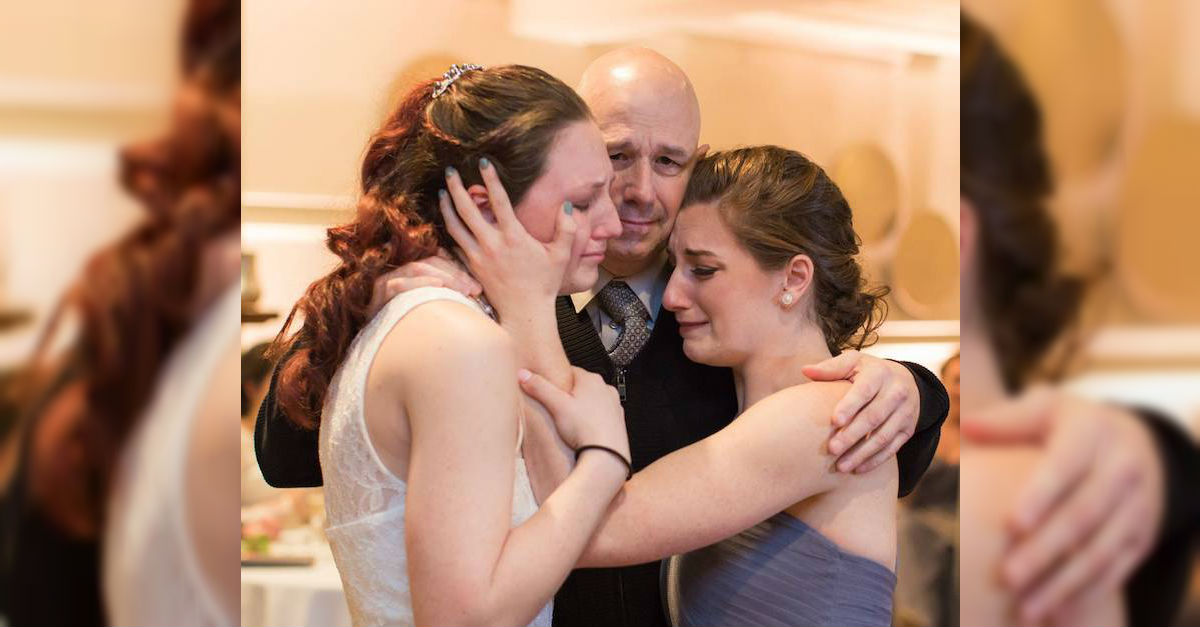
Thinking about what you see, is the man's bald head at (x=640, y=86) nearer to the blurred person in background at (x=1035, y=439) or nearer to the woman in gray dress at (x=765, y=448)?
the woman in gray dress at (x=765, y=448)

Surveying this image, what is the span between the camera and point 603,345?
2.11 metres

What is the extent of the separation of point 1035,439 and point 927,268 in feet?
9.58

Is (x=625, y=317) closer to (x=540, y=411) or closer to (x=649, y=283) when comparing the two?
(x=649, y=283)

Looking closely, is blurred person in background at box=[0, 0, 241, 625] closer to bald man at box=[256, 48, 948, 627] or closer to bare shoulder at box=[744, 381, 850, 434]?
bald man at box=[256, 48, 948, 627]

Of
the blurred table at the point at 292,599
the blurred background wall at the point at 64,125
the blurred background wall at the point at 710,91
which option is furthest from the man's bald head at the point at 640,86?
the blurred table at the point at 292,599

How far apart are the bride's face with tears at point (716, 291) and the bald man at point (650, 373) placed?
16 centimetres

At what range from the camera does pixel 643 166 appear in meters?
2.13

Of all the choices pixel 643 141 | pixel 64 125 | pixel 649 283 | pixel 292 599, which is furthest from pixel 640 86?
pixel 292 599

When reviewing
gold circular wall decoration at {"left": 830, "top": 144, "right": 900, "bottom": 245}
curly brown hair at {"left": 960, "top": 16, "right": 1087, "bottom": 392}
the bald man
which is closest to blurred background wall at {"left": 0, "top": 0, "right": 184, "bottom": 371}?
the bald man

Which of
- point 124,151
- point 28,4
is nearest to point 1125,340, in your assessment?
point 124,151

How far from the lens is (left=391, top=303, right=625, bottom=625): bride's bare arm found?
4.16 feet

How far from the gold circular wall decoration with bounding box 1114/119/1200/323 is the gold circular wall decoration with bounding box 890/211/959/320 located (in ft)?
9.22

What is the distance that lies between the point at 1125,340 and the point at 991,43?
405 millimetres

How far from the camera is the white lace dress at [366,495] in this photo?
54.4 inches
